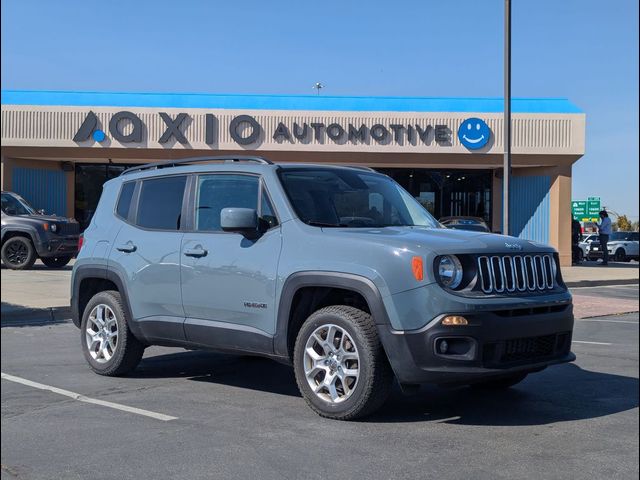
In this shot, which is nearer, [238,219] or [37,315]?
[238,219]

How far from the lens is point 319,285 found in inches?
216

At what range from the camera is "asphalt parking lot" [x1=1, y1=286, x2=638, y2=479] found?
4.45 metres

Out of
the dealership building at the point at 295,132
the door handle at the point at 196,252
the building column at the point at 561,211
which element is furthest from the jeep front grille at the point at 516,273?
the building column at the point at 561,211

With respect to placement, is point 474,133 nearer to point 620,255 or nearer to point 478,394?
point 620,255

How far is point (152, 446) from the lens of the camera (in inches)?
191

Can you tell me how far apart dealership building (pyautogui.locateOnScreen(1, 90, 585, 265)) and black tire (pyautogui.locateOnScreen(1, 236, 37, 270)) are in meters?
6.94

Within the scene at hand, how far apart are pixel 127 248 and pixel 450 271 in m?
3.12

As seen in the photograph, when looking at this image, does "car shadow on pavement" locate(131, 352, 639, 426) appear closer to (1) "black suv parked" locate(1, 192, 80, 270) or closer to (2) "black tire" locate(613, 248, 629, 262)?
(1) "black suv parked" locate(1, 192, 80, 270)

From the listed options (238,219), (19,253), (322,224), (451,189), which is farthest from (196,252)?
(451,189)

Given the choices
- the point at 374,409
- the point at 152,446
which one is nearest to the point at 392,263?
the point at 374,409

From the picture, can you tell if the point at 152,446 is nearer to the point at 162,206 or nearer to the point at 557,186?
the point at 162,206

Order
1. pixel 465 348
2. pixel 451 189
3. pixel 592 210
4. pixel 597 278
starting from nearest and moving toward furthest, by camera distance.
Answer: pixel 465 348
pixel 597 278
pixel 451 189
pixel 592 210

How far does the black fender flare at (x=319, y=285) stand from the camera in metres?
5.20

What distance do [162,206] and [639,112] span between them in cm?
474
